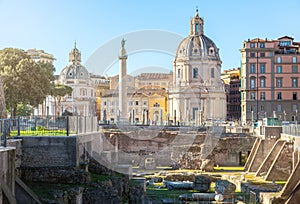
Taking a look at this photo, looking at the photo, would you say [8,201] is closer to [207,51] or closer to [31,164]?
[31,164]

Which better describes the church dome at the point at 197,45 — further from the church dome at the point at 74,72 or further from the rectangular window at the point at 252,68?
the church dome at the point at 74,72

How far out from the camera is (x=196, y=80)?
322ft

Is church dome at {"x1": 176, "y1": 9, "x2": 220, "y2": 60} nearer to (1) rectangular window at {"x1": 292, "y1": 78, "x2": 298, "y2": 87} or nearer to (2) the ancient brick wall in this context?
(1) rectangular window at {"x1": 292, "y1": 78, "x2": 298, "y2": 87}

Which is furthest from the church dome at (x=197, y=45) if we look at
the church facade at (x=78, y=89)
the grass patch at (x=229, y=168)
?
the grass patch at (x=229, y=168)

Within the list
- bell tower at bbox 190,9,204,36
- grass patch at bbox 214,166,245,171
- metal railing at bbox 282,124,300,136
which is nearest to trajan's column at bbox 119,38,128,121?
bell tower at bbox 190,9,204,36

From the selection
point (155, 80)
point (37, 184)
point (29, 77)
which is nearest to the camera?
point (37, 184)

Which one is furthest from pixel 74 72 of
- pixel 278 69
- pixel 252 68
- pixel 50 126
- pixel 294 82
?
pixel 50 126

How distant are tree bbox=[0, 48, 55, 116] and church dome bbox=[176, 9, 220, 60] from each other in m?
60.6

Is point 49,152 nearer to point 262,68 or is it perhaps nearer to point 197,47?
point 262,68

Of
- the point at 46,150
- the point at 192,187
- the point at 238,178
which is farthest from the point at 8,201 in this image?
the point at 238,178

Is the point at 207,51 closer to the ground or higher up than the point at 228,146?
higher up

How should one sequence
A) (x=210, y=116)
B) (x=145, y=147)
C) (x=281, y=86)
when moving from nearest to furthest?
(x=145, y=147) < (x=281, y=86) < (x=210, y=116)

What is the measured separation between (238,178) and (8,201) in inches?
932

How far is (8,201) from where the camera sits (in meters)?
14.4
